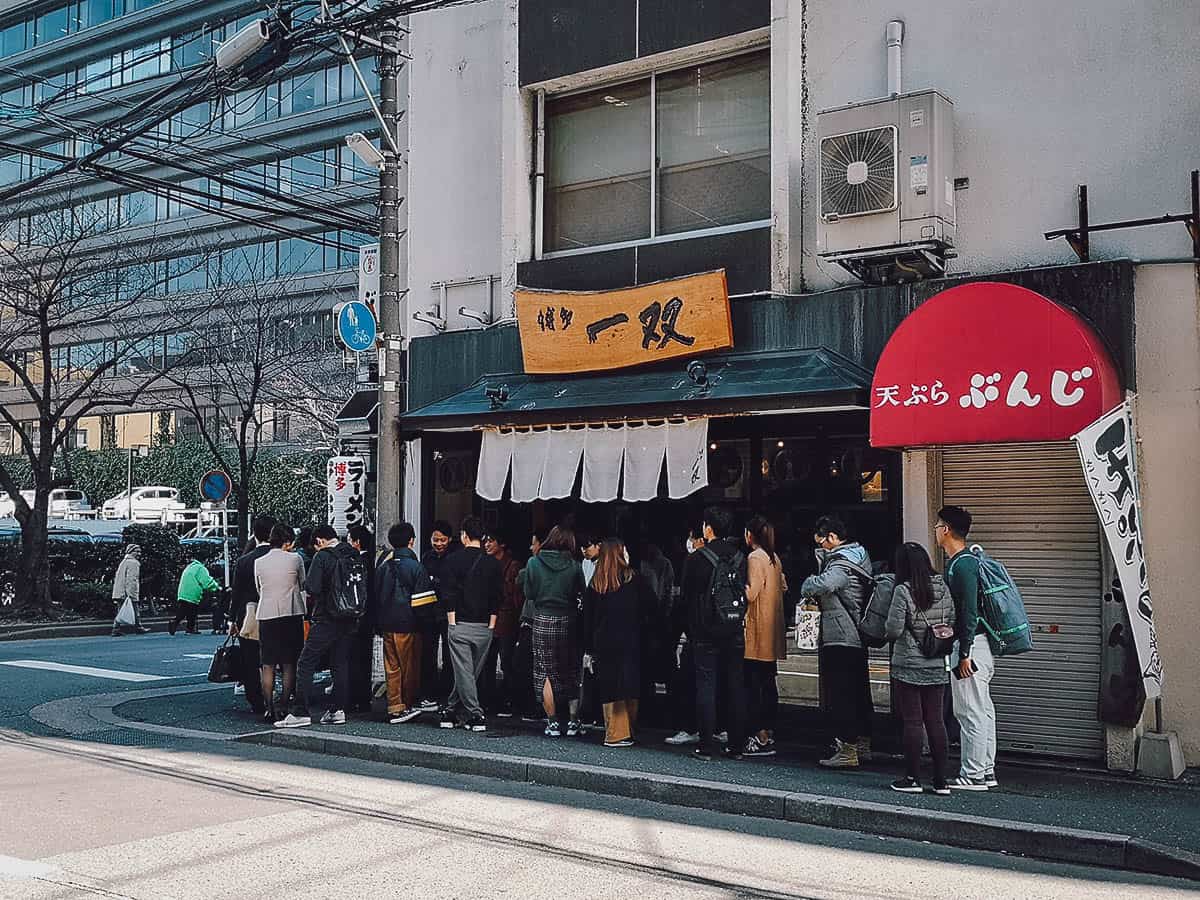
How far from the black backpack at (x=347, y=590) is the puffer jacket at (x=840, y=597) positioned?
4293 mm

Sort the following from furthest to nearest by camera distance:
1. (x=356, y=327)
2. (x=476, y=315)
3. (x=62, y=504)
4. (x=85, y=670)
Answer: (x=62, y=504) < (x=85, y=670) < (x=476, y=315) < (x=356, y=327)

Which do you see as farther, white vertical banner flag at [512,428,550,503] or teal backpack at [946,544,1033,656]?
white vertical banner flag at [512,428,550,503]

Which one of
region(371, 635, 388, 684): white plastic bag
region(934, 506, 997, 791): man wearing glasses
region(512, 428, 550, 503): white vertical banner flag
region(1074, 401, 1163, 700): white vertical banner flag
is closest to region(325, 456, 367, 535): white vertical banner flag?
region(371, 635, 388, 684): white plastic bag

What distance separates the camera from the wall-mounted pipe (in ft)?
33.9

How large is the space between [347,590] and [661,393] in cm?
341

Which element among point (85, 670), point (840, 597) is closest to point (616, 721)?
point (840, 597)

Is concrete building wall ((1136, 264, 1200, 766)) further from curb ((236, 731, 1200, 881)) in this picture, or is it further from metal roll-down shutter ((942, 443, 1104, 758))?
curb ((236, 731, 1200, 881))

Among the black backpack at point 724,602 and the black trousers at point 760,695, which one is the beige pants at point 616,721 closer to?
the black trousers at point 760,695

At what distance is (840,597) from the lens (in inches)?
366

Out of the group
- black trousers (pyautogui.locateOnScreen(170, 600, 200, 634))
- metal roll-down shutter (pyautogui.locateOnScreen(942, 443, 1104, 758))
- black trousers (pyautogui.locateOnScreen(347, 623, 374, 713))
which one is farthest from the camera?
black trousers (pyautogui.locateOnScreen(170, 600, 200, 634))

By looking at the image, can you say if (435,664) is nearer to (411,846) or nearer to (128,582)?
(411,846)

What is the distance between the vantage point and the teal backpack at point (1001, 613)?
8.43 m

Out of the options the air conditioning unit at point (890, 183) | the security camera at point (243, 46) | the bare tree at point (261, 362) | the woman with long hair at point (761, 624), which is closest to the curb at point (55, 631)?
the bare tree at point (261, 362)

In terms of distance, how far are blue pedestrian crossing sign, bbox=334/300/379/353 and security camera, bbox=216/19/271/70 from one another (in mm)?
3140
